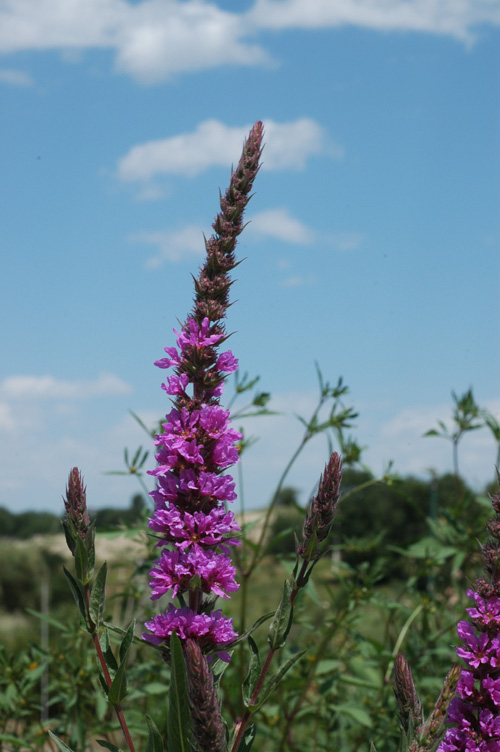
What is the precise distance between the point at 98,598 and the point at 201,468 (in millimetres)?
371

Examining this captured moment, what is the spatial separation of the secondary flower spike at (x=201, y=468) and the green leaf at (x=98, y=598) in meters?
0.11

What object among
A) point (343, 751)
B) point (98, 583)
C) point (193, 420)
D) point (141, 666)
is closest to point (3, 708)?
point (141, 666)

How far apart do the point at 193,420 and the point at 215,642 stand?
502mm

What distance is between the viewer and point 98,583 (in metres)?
1.75

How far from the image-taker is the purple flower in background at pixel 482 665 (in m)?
1.75

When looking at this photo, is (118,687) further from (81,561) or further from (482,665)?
(482,665)

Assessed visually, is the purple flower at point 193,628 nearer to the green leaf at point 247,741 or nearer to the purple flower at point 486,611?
the green leaf at point 247,741

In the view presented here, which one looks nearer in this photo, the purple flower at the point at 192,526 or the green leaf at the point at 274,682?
the green leaf at the point at 274,682

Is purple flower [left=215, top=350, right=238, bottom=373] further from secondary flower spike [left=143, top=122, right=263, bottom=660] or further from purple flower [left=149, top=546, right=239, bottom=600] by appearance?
purple flower [left=149, top=546, right=239, bottom=600]

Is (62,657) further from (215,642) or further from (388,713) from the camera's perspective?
(215,642)

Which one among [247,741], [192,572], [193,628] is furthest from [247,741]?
[192,572]

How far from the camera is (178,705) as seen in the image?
1608mm

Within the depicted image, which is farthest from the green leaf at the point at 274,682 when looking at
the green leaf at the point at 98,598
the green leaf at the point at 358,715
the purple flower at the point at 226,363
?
the green leaf at the point at 358,715

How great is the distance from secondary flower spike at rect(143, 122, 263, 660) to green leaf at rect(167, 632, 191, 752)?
5.2 inches
